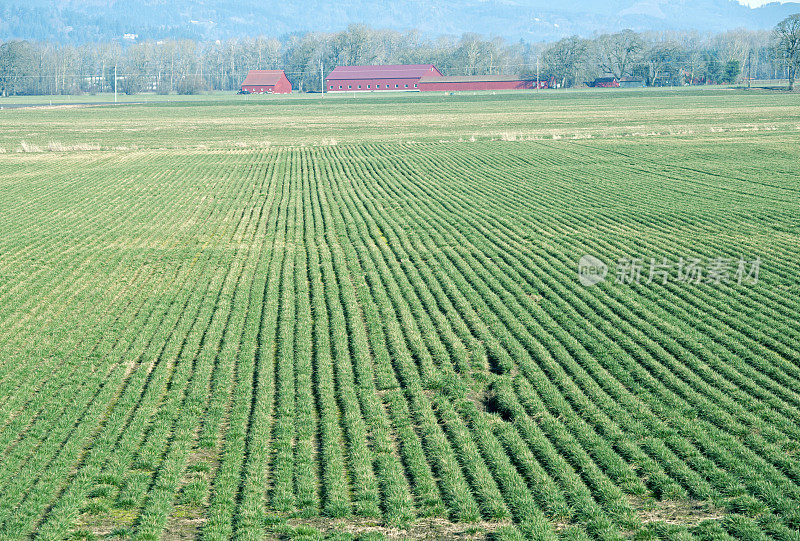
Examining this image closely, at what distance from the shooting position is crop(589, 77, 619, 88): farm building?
148m

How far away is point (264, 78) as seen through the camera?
166000mm

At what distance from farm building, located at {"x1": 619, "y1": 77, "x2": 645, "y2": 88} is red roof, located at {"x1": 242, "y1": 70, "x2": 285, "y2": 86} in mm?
76893

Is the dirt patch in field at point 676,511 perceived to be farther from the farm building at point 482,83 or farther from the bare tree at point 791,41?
the farm building at point 482,83

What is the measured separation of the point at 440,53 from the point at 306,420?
171 metres

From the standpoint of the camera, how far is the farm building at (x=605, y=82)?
14838 centimetres

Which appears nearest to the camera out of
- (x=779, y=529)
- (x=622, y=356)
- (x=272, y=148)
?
(x=779, y=529)

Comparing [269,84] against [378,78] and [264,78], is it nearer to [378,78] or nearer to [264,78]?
[264,78]

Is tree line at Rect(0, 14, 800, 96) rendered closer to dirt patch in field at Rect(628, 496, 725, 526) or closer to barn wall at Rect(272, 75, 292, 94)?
barn wall at Rect(272, 75, 292, 94)

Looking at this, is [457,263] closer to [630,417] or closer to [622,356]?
[622,356]

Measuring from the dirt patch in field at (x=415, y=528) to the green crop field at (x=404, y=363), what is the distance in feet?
0.10

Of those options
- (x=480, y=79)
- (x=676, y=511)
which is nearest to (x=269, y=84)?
(x=480, y=79)

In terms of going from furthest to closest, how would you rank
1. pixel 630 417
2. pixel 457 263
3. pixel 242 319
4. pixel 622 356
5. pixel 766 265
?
pixel 457 263, pixel 766 265, pixel 242 319, pixel 622 356, pixel 630 417

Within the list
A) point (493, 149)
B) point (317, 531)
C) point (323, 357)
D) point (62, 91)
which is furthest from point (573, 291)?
point (62, 91)

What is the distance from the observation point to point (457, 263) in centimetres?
2186
